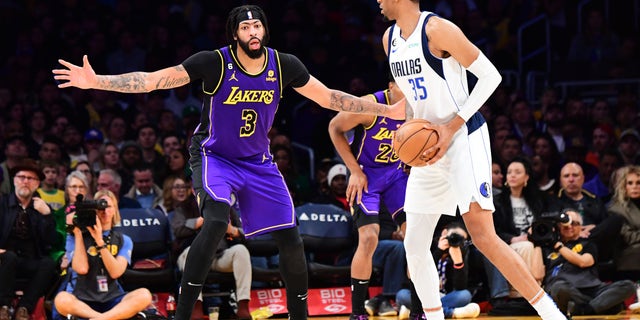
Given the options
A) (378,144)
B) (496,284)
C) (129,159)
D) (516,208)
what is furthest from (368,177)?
(129,159)

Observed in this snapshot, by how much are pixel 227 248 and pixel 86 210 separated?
1541mm

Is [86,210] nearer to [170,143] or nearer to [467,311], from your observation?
[170,143]

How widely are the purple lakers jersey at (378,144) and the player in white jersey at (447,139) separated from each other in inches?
71.5

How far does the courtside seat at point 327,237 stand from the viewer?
10.4 m

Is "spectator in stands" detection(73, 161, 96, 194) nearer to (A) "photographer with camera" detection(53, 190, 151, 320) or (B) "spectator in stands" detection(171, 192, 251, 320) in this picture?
(B) "spectator in stands" detection(171, 192, 251, 320)

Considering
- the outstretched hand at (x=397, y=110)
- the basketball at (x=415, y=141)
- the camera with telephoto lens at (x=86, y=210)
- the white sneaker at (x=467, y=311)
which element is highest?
the outstretched hand at (x=397, y=110)

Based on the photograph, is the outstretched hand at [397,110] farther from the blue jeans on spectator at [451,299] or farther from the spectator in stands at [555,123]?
the spectator in stands at [555,123]

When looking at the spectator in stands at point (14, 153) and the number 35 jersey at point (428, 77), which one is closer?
the number 35 jersey at point (428, 77)

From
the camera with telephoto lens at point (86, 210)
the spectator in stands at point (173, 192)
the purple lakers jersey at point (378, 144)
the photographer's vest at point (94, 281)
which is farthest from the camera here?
the spectator in stands at point (173, 192)

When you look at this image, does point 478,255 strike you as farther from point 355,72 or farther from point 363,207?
point 355,72

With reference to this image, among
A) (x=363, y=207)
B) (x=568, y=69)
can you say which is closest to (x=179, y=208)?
(x=363, y=207)

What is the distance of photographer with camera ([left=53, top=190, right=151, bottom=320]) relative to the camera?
8.85 meters

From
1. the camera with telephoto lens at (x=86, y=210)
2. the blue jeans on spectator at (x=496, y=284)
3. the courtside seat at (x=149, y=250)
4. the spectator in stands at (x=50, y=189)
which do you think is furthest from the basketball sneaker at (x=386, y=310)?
the spectator in stands at (x=50, y=189)

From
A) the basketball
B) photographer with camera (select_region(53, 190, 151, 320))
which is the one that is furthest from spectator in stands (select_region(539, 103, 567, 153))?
the basketball
